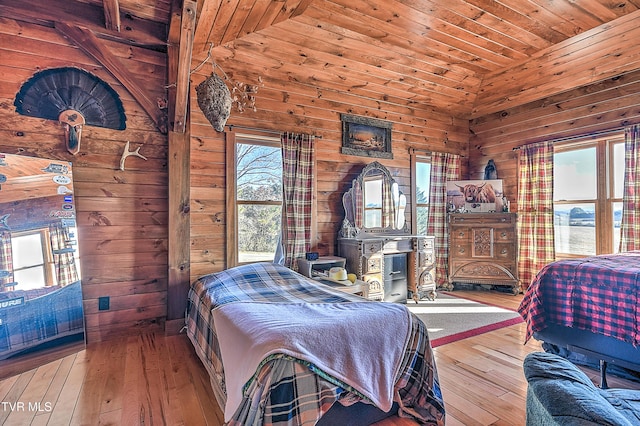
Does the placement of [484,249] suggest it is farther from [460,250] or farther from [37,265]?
[37,265]

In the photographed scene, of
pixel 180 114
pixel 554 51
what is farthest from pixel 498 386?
pixel 554 51

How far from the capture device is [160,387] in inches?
86.3

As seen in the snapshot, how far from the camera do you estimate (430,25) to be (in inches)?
131

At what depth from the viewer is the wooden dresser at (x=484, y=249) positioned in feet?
15.0

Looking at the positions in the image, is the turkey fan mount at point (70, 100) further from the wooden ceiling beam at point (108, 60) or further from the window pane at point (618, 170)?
the window pane at point (618, 170)

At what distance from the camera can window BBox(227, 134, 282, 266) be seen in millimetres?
3639

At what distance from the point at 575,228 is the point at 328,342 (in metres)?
4.33

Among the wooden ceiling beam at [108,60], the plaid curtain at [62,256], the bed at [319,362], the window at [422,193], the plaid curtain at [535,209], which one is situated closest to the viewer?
the bed at [319,362]

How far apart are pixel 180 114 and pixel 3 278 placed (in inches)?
72.2

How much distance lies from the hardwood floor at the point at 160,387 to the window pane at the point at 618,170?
2.49 m

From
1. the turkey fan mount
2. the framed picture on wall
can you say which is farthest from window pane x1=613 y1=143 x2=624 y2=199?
the turkey fan mount

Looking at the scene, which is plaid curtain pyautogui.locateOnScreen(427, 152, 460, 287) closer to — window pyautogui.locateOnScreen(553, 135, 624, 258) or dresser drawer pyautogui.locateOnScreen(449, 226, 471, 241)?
dresser drawer pyautogui.locateOnScreen(449, 226, 471, 241)

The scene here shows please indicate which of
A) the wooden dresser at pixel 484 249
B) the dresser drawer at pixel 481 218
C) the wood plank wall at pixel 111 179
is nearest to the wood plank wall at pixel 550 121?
the dresser drawer at pixel 481 218

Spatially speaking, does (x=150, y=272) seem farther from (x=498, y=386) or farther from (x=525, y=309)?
(x=525, y=309)
